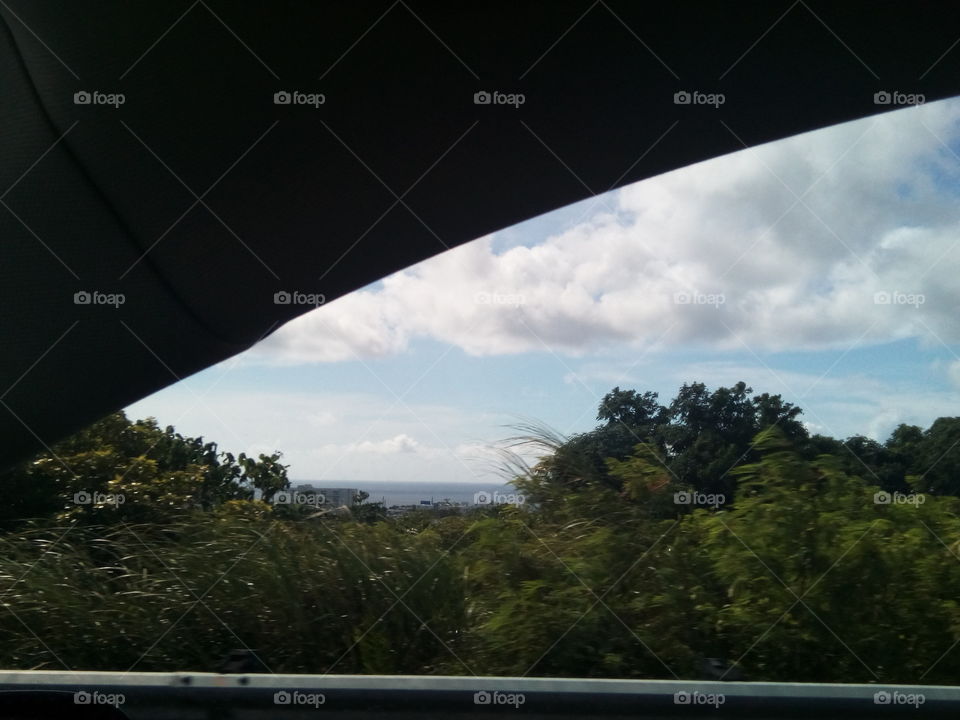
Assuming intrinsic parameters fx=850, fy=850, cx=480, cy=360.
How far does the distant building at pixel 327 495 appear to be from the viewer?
237 inches

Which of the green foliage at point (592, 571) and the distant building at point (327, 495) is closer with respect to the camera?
the green foliage at point (592, 571)

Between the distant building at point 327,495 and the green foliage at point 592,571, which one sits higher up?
the distant building at point 327,495

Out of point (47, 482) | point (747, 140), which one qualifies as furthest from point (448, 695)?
point (47, 482)

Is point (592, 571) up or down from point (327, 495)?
down

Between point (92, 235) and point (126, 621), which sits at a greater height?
point (92, 235)

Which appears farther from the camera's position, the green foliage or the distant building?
the distant building

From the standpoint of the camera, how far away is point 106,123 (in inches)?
184

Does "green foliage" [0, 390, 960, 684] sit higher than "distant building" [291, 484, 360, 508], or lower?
lower

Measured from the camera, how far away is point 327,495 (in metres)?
6.11

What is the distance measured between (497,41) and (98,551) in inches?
161

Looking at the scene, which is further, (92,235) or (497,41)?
(92,235)

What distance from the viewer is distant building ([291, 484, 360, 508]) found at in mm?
6027

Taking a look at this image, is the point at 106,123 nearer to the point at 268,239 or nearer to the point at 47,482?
the point at 268,239

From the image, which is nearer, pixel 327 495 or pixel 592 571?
pixel 592 571
